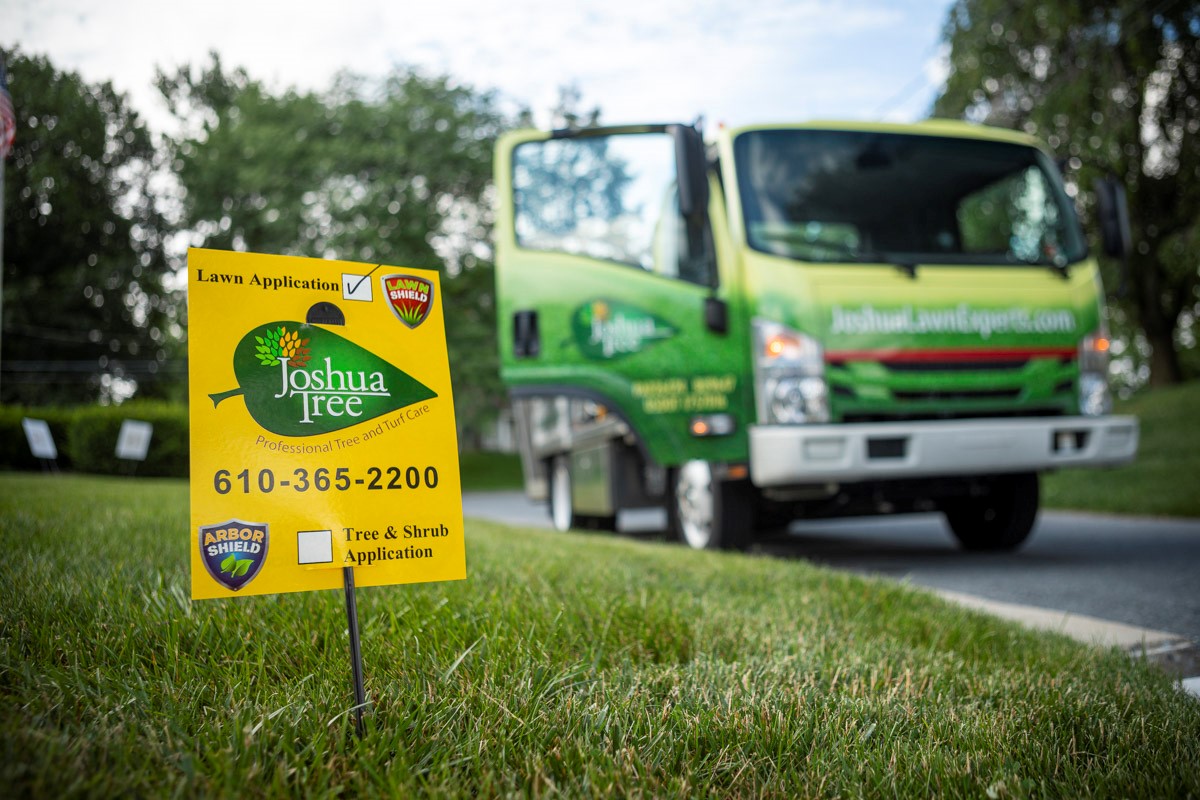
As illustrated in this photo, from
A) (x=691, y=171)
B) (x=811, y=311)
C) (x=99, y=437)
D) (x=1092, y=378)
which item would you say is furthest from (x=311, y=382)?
(x=99, y=437)

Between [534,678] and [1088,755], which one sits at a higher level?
[534,678]

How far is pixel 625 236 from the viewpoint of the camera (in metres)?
6.36

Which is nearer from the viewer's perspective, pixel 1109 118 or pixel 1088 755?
pixel 1088 755

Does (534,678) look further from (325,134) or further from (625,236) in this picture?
(325,134)

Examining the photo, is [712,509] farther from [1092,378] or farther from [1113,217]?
[1113,217]

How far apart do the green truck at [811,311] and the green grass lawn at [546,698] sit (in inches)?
91.7

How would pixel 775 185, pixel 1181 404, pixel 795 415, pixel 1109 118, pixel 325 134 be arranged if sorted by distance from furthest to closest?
pixel 325 134 → pixel 1181 404 → pixel 1109 118 → pixel 775 185 → pixel 795 415

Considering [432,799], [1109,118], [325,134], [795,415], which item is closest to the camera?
[432,799]

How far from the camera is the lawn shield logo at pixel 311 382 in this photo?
1.85 metres

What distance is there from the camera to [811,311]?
5.61m

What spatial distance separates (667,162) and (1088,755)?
494 cm

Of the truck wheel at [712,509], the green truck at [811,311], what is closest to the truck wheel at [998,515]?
the green truck at [811,311]

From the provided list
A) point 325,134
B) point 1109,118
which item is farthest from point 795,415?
point 325,134

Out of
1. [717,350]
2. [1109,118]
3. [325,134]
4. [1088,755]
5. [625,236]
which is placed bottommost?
[1088,755]
